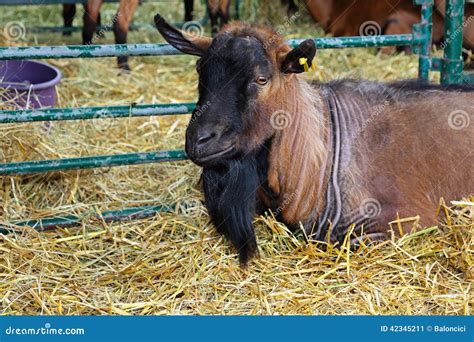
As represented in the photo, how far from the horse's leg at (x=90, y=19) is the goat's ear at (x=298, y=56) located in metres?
Answer: 4.31

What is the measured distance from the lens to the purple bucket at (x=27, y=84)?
6094mm

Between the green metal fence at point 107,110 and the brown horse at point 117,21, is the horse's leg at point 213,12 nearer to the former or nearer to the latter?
the brown horse at point 117,21

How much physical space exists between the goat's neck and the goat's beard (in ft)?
0.62

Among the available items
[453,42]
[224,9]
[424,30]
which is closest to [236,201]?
[424,30]

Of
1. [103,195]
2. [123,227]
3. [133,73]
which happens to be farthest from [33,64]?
[123,227]

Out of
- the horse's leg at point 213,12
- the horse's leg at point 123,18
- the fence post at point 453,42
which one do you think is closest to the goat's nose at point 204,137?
the fence post at point 453,42

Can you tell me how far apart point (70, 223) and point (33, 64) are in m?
2.53

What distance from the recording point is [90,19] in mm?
8281

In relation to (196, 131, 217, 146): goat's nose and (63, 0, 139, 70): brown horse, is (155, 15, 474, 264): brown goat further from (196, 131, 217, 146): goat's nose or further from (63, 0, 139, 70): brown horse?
(63, 0, 139, 70): brown horse

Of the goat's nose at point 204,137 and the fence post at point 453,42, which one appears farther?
the fence post at point 453,42

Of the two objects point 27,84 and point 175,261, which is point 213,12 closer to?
point 27,84

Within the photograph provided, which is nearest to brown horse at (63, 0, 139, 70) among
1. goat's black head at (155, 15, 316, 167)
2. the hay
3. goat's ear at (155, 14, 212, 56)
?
the hay

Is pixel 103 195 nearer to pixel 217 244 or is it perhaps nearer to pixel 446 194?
pixel 217 244

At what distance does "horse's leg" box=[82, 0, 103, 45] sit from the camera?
8250 millimetres
